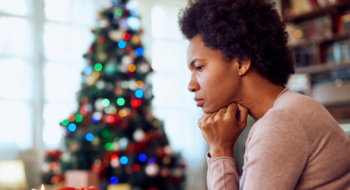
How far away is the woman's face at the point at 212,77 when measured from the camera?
0.95 m

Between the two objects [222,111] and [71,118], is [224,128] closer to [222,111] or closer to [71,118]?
[222,111]

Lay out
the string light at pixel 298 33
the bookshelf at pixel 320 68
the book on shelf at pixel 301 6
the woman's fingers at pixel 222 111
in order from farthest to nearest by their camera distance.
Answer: the string light at pixel 298 33 → the book on shelf at pixel 301 6 → the bookshelf at pixel 320 68 → the woman's fingers at pixel 222 111

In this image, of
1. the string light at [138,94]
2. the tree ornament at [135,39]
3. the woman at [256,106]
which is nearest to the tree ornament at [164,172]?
the string light at [138,94]

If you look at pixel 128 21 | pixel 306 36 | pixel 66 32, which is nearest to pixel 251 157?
pixel 128 21

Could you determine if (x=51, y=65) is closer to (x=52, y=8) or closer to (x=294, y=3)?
(x=52, y=8)

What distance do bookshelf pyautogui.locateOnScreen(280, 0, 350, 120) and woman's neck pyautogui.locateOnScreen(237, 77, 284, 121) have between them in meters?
3.11

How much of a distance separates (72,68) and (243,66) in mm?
3139

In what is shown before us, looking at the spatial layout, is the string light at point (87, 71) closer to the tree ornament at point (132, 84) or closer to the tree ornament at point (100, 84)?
the tree ornament at point (100, 84)

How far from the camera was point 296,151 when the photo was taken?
0.72 meters

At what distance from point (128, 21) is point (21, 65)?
1.27 meters

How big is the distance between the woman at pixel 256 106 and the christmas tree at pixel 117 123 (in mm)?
2394

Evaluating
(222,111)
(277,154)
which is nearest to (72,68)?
(222,111)

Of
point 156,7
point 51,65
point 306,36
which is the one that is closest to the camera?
point 51,65

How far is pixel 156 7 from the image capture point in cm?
443
